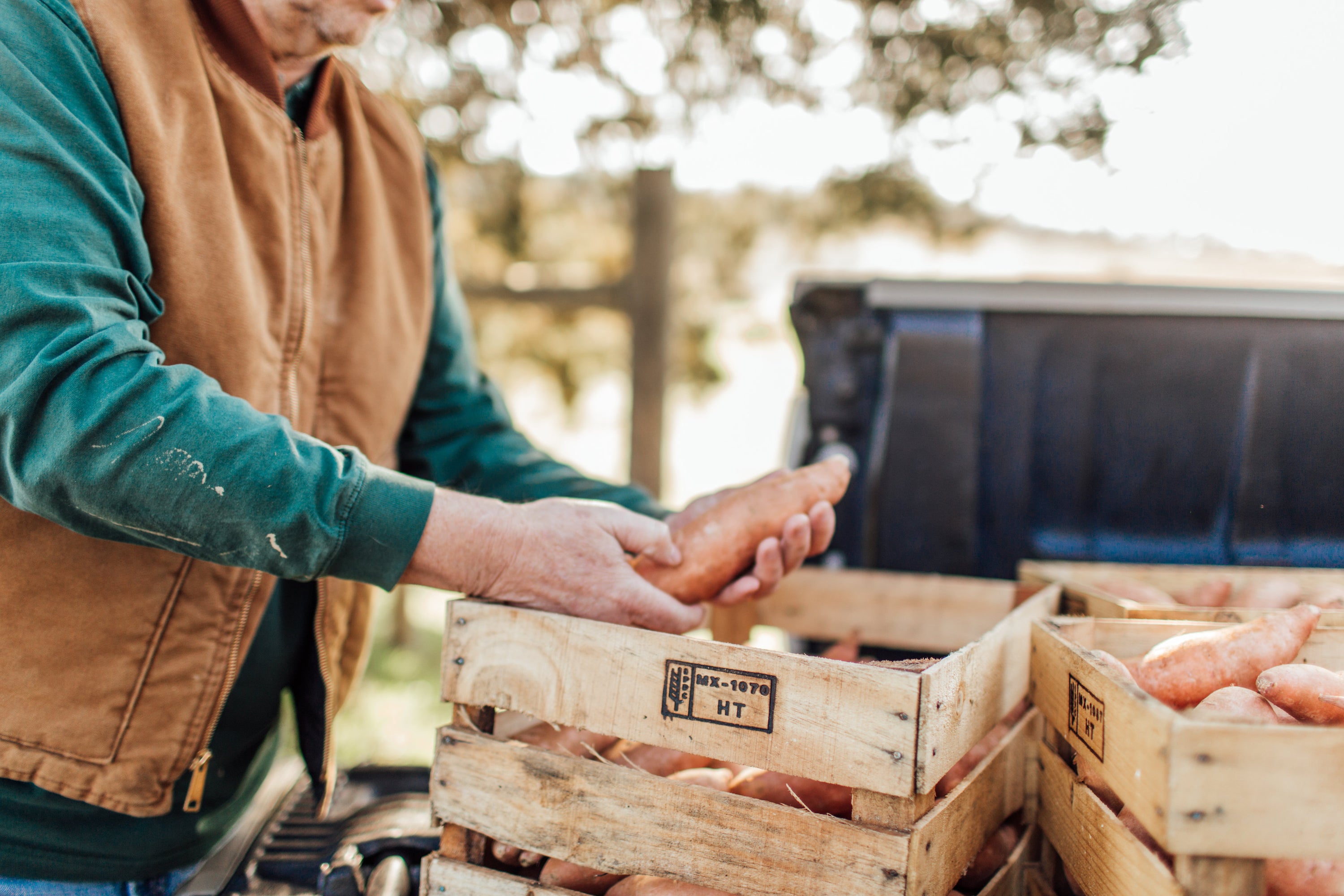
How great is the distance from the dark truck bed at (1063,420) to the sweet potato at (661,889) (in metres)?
1.41

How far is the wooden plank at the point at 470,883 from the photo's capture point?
4.01 feet

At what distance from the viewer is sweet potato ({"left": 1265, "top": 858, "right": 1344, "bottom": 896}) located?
0.98 meters

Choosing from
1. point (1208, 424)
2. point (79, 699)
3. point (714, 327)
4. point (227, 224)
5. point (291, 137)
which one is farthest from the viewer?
point (714, 327)

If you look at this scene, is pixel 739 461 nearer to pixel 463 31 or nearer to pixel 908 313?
pixel 463 31

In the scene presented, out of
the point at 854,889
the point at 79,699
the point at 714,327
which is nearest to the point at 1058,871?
the point at 854,889

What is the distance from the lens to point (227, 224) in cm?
139

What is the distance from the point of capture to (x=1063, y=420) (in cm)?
246

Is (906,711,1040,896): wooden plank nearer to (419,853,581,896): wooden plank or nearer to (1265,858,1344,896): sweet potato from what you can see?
(1265,858,1344,896): sweet potato

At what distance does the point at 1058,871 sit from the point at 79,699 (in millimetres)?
1585

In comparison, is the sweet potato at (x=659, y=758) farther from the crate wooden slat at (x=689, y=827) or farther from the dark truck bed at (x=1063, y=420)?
the dark truck bed at (x=1063, y=420)

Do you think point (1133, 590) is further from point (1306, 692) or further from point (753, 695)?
point (753, 695)

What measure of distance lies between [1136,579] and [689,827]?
54.6 inches

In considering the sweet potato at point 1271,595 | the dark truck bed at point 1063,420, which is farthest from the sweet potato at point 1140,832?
the dark truck bed at point 1063,420

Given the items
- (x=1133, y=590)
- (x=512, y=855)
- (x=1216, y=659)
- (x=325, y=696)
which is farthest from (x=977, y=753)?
(x=325, y=696)
